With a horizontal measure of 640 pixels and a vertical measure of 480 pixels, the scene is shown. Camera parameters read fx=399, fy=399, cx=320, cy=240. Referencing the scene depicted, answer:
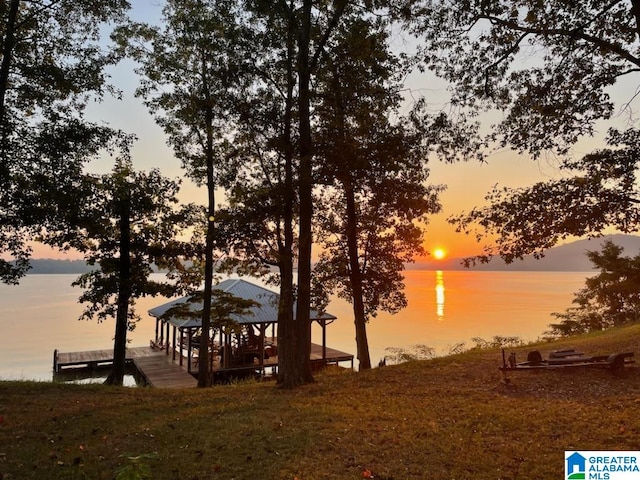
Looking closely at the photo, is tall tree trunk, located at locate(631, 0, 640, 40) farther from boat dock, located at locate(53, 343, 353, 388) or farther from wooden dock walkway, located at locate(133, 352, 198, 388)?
boat dock, located at locate(53, 343, 353, 388)

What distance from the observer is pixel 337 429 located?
598cm

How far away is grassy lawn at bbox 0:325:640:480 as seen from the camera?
464 centimetres

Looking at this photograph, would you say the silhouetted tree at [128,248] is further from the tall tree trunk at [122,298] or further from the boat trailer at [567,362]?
the boat trailer at [567,362]

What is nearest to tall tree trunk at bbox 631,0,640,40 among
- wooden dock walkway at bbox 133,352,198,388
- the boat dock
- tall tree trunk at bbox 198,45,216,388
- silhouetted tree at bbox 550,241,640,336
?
tall tree trunk at bbox 198,45,216,388

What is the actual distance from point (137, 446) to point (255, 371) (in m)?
18.9

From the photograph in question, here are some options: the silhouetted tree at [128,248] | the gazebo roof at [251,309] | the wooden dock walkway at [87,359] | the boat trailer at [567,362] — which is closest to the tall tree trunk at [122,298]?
the silhouetted tree at [128,248]

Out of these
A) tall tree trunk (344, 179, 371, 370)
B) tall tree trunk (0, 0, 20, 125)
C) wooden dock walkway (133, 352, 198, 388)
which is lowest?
wooden dock walkway (133, 352, 198, 388)

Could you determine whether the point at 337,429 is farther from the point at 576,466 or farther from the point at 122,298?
the point at 122,298

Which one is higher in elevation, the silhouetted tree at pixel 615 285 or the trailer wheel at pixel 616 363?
the silhouetted tree at pixel 615 285

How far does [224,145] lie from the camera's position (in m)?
14.3

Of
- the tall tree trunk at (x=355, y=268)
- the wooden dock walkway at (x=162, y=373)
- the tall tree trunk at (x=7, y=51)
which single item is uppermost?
the tall tree trunk at (x=7, y=51)

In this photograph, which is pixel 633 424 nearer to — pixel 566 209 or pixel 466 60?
pixel 566 209

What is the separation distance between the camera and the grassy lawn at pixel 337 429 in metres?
4.64

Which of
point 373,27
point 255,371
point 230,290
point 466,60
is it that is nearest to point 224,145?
point 373,27
